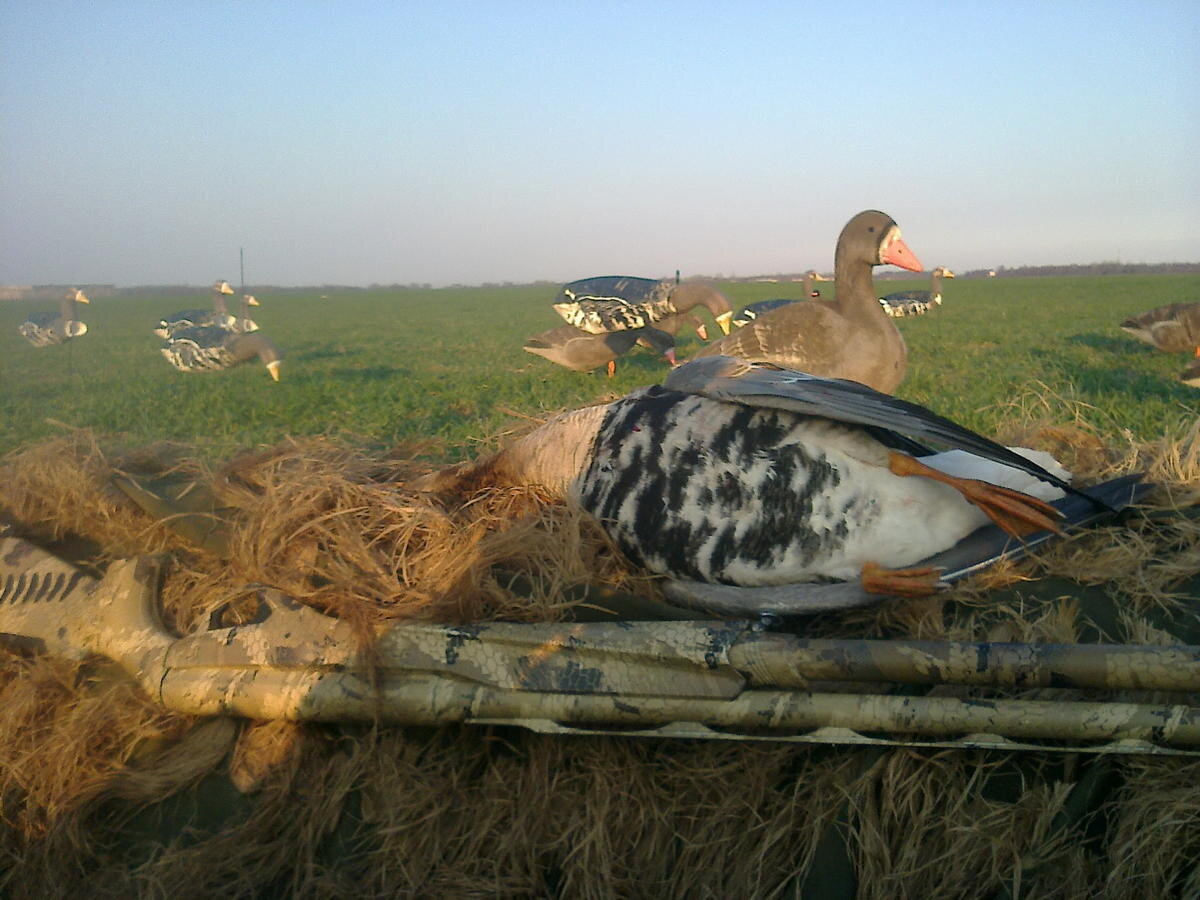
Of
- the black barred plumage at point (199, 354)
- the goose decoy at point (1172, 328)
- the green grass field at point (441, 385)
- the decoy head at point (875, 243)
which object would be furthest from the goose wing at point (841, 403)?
the black barred plumage at point (199, 354)

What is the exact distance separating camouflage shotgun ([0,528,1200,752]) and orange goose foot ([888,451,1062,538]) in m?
0.52

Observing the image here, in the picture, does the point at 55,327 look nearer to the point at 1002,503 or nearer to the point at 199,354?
the point at 199,354

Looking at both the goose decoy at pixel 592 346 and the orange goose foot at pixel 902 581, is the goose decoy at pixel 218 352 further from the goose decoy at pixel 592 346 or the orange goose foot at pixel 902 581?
the orange goose foot at pixel 902 581

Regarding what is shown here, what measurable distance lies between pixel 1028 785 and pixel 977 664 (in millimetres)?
331

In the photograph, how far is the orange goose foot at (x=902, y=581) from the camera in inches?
82.6

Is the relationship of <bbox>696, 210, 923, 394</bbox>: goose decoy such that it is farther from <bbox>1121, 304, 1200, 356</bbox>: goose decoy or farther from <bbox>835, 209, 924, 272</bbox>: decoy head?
<bbox>1121, 304, 1200, 356</bbox>: goose decoy

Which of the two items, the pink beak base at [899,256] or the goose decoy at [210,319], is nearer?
the pink beak base at [899,256]

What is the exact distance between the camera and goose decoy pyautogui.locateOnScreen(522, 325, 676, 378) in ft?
38.8

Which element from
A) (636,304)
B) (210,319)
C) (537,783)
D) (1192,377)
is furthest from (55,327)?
(537,783)

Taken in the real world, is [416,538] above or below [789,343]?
below

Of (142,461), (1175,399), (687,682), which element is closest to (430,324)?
(1175,399)

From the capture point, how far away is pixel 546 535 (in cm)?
256

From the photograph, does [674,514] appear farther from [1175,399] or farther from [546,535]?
[1175,399]

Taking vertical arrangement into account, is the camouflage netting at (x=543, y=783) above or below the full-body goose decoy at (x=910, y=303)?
below
